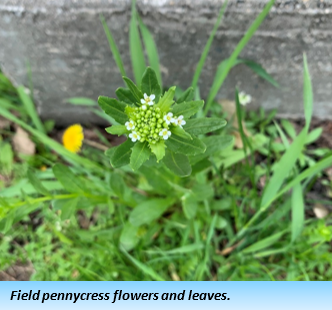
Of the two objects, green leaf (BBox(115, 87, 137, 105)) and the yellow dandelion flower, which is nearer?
green leaf (BBox(115, 87, 137, 105))

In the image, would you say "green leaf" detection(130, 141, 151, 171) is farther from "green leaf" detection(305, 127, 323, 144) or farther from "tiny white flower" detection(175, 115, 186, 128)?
"green leaf" detection(305, 127, 323, 144)

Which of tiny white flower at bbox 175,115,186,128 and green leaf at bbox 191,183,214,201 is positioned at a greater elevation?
green leaf at bbox 191,183,214,201

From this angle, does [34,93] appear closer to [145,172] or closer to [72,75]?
[72,75]

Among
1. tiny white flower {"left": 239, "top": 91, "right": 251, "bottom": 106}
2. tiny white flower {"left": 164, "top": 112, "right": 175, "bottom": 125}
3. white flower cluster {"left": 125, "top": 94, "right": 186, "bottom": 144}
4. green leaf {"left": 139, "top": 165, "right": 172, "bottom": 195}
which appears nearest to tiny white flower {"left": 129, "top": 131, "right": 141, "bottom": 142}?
white flower cluster {"left": 125, "top": 94, "right": 186, "bottom": 144}

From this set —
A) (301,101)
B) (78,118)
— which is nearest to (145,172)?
(78,118)

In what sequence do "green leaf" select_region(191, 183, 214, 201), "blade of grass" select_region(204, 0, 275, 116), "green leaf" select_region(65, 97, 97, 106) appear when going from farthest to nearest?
"green leaf" select_region(65, 97, 97, 106), "green leaf" select_region(191, 183, 214, 201), "blade of grass" select_region(204, 0, 275, 116)

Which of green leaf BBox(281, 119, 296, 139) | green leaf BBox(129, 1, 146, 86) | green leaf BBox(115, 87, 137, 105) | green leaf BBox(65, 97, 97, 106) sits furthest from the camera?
green leaf BBox(281, 119, 296, 139)

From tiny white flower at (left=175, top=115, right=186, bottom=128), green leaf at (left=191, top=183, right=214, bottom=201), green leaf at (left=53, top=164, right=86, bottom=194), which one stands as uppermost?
green leaf at (left=191, top=183, right=214, bottom=201)

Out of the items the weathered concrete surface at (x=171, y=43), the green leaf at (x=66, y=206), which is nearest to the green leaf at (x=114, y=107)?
the green leaf at (x=66, y=206)
